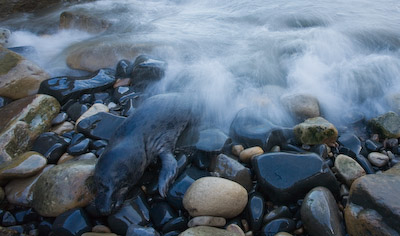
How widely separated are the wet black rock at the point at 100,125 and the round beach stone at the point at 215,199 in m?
1.41

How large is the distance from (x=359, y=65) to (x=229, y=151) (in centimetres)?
290

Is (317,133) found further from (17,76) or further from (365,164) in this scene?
(17,76)

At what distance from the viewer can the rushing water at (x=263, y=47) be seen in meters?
4.16

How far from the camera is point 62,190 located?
8.87ft

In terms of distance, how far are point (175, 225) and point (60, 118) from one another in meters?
2.38

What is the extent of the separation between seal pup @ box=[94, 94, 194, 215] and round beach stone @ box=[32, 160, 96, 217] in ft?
0.43

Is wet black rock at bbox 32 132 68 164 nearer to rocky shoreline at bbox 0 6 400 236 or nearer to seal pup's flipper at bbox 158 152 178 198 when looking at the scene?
rocky shoreline at bbox 0 6 400 236

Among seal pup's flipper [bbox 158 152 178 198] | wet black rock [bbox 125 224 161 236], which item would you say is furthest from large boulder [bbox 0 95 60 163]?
wet black rock [bbox 125 224 161 236]

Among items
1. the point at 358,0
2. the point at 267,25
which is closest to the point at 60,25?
the point at 267,25

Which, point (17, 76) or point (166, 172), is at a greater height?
point (17, 76)

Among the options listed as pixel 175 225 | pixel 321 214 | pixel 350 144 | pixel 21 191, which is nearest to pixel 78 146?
pixel 21 191

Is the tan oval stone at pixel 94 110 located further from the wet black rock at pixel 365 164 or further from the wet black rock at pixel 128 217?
the wet black rock at pixel 365 164

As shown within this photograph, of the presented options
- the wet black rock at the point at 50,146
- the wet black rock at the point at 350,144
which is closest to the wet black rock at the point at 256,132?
the wet black rock at the point at 350,144

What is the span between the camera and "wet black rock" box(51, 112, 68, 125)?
395 centimetres
